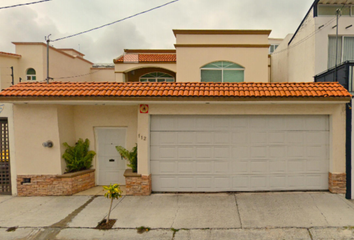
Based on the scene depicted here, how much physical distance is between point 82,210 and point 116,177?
79.0 inches

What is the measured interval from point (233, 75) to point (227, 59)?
109 cm

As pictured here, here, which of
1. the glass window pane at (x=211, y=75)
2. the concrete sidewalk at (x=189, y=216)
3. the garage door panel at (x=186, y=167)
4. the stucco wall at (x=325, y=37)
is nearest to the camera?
the concrete sidewalk at (x=189, y=216)

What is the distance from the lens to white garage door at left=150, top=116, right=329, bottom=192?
6855 millimetres

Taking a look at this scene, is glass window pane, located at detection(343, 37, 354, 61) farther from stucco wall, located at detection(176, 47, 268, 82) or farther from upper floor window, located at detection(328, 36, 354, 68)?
stucco wall, located at detection(176, 47, 268, 82)

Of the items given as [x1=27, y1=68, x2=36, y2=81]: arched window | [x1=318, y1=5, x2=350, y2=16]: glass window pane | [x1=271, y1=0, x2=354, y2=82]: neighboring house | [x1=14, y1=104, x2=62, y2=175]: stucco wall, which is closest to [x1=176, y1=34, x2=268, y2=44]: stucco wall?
[x1=271, y1=0, x2=354, y2=82]: neighboring house

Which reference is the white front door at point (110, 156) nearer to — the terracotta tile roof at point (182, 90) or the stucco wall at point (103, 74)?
the terracotta tile roof at point (182, 90)

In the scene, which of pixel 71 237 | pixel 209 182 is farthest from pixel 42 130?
pixel 209 182

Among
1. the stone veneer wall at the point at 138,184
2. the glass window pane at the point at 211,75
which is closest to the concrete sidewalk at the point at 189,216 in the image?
the stone veneer wall at the point at 138,184

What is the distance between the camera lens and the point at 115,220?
17.7ft

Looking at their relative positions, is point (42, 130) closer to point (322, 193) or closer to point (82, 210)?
point (82, 210)

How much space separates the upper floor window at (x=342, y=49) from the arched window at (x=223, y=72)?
446 centimetres

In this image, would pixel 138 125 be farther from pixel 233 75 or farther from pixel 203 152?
pixel 233 75

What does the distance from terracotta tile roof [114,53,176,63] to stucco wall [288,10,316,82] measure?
27.3 feet

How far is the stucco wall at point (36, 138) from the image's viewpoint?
6.91 metres
